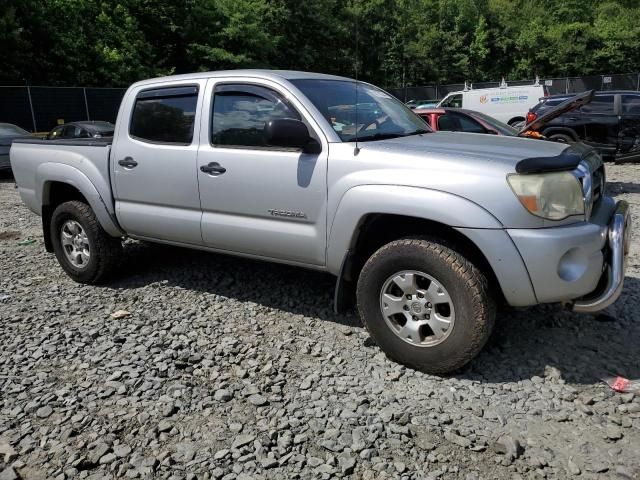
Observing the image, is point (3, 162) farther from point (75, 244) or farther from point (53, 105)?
point (75, 244)

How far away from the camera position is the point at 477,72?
46.3 metres

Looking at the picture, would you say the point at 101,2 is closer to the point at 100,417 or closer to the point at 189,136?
the point at 189,136

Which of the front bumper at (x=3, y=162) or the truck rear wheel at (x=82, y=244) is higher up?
the front bumper at (x=3, y=162)

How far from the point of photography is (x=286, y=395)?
128 inches

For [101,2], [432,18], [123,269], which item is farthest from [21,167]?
[432,18]

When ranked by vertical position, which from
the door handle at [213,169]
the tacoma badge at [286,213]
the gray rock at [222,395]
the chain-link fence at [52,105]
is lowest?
the gray rock at [222,395]

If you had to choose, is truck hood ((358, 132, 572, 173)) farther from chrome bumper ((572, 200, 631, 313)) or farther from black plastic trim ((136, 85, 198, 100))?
black plastic trim ((136, 85, 198, 100))

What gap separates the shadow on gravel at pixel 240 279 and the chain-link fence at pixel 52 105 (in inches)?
609

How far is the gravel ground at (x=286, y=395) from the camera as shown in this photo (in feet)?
8.79

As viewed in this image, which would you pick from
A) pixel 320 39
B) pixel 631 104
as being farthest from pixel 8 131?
pixel 320 39

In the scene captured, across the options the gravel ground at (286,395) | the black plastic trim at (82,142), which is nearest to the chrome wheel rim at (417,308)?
the gravel ground at (286,395)

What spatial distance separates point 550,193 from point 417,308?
997mm

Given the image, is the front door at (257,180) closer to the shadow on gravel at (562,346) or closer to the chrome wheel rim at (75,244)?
the shadow on gravel at (562,346)

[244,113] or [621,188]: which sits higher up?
[244,113]
